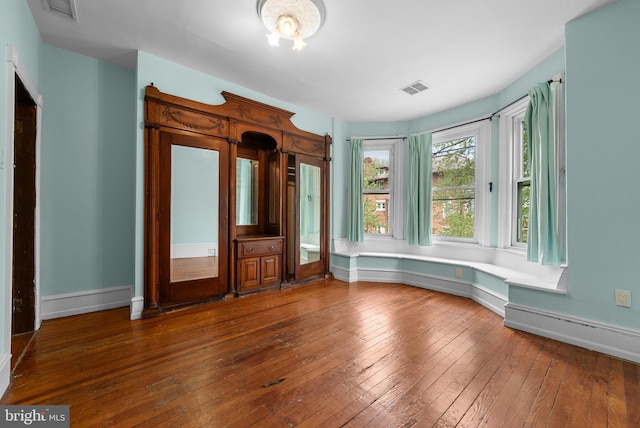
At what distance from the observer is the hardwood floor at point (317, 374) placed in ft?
4.69

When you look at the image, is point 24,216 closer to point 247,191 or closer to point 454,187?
point 247,191

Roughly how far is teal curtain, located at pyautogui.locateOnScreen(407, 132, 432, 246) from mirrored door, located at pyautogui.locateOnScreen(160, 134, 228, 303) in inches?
112

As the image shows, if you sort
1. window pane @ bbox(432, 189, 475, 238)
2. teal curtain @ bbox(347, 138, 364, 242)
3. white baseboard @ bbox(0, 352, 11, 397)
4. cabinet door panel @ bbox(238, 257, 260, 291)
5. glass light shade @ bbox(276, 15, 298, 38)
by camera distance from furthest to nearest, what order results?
teal curtain @ bbox(347, 138, 364, 242) → window pane @ bbox(432, 189, 475, 238) → cabinet door panel @ bbox(238, 257, 260, 291) → glass light shade @ bbox(276, 15, 298, 38) → white baseboard @ bbox(0, 352, 11, 397)

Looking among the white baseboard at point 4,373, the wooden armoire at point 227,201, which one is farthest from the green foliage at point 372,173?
→ the white baseboard at point 4,373

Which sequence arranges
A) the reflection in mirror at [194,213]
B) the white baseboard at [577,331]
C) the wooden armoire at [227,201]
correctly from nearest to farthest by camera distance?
1. the white baseboard at [577,331]
2. the wooden armoire at [227,201]
3. the reflection in mirror at [194,213]

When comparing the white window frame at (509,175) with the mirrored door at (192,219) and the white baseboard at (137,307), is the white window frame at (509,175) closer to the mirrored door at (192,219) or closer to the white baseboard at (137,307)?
the mirrored door at (192,219)

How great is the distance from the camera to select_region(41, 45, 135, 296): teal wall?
2732 mm

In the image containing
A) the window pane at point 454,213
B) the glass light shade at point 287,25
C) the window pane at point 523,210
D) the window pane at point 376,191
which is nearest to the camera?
the glass light shade at point 287,25

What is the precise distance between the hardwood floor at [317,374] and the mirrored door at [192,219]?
410mm

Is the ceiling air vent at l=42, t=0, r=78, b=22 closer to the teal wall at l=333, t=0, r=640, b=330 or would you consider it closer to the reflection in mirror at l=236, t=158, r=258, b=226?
the reflection in mirror at l=236, t=158, r=258, b=226

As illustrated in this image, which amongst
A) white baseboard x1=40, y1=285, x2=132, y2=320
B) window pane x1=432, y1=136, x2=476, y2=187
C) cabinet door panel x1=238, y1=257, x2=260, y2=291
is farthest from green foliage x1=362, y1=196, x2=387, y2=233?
white baseboard x1=40, y1=285, x2=132, y2=320

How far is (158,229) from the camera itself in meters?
2.84

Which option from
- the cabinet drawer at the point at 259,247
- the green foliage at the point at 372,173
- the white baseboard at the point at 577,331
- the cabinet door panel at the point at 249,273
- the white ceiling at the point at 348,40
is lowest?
the white baseboard at the point at 577,331

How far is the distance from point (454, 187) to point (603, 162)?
1956 millimetres
